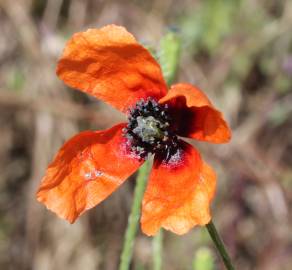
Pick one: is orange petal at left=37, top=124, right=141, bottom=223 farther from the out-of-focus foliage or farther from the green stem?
the out-of-focus foliage

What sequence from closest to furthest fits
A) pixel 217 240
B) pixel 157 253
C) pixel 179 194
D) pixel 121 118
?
pixel 217 240 < pixel 179 194 < pixel 157 253 < pixel 121 118

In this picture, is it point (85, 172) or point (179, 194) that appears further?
point (85, 172)

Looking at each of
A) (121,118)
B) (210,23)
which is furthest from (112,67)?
(210,23)

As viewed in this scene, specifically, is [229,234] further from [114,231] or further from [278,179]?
[114,231]

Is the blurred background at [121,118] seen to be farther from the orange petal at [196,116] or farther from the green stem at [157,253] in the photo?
→ the orange petal at [196,116]

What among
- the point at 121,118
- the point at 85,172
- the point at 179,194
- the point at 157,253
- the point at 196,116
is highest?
the point at 196,116

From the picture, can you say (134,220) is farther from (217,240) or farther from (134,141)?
(217,240)
